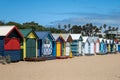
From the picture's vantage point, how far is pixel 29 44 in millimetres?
30766

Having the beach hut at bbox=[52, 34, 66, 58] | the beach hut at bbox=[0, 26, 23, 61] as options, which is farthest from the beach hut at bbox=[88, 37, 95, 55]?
the beach hut at bbox=[0, 26, 23, 61]

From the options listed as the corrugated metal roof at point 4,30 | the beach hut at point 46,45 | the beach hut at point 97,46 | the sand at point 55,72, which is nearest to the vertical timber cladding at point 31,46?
the beach hut at point 46,45

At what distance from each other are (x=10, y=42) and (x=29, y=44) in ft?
12.8

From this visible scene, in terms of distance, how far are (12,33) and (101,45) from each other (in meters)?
33.3

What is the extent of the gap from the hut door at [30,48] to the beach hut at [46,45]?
1363 mm

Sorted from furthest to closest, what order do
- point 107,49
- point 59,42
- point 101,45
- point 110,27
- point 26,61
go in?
1. point 110,27
2. point 107,49
3. point 101,45
4. point 59,42
5. point 26,61

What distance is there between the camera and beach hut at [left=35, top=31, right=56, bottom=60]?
33.2 meters

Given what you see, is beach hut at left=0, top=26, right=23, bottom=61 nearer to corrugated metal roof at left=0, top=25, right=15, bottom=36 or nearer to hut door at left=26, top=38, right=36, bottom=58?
corrugated metal roof at left=0, top=25, right=15, bottom=36

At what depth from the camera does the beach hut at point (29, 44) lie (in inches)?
1176

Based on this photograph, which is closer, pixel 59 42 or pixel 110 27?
pixel 59 42

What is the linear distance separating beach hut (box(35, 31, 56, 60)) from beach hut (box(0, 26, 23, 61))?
4.71 meters

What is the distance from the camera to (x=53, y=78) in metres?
17.0

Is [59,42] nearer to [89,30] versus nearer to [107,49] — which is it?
[107,49]

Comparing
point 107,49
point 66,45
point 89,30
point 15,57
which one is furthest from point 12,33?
point 89,30
